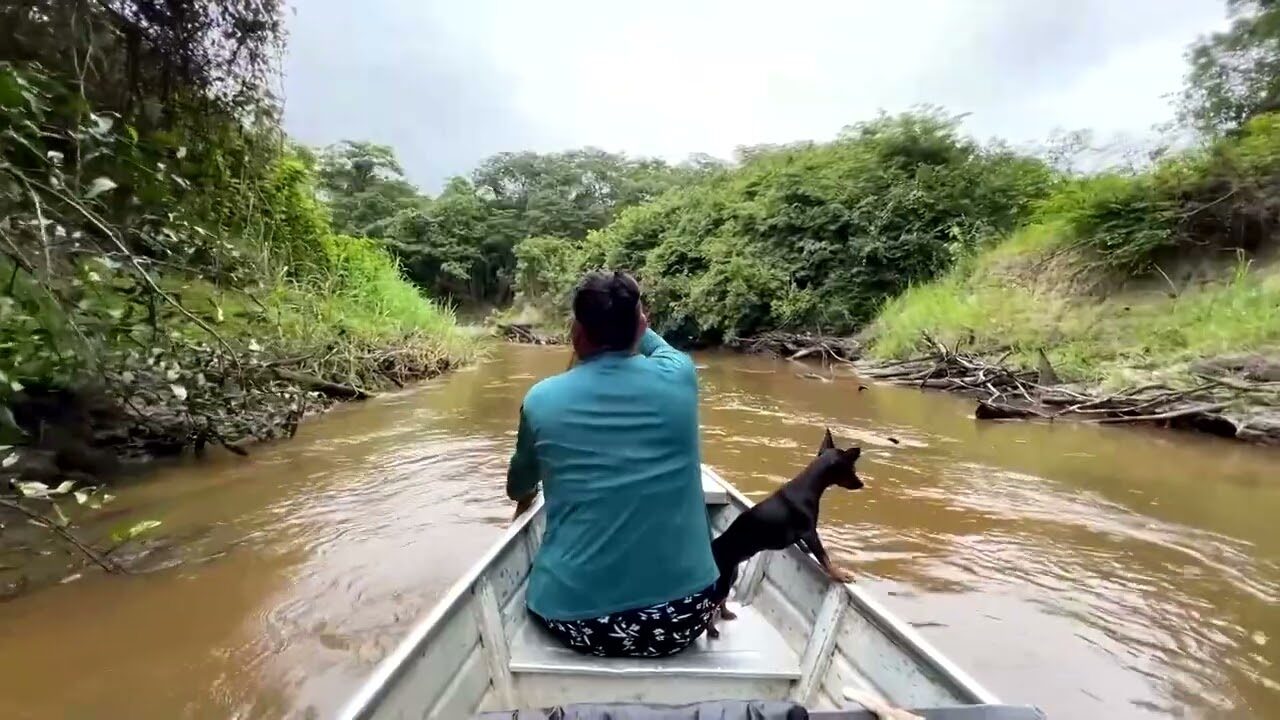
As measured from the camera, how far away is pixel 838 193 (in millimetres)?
20031

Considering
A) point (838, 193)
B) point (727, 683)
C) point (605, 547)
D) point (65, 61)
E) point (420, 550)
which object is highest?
point (838, 193)

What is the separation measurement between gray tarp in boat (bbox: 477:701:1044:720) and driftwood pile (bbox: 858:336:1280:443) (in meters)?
7.69

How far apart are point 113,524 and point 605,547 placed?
4.49 m

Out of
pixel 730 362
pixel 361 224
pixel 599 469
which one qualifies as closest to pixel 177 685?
pixel 599 469

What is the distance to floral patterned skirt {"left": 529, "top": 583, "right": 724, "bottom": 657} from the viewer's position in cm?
248

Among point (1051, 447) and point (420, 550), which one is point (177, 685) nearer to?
point (420, 550)

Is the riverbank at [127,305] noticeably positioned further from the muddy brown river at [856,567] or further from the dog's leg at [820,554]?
the dog's leg at [820,554]

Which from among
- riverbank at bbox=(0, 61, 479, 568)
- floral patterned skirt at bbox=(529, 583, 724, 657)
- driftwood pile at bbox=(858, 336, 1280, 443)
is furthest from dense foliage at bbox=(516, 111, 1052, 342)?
floral patterned skirt at bbox=(529, 583, 724, 657)

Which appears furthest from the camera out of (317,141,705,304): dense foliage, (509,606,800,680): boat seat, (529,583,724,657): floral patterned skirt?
(317,141,705,304): dense foliage

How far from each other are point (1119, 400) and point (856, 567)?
230 inches

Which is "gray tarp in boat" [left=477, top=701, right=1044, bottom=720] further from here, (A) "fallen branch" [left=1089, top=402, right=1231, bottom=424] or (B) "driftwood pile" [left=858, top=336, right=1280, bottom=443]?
(B) "driftwood pile" [left=858, top=336, right=1280, bottom=443]

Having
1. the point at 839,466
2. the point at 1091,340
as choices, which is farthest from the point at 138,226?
the point at 1091,340

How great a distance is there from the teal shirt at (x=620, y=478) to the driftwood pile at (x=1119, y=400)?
759cm

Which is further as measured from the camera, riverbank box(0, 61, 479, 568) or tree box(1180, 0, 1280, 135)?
tree box(1180, 0, 1280, 135)
